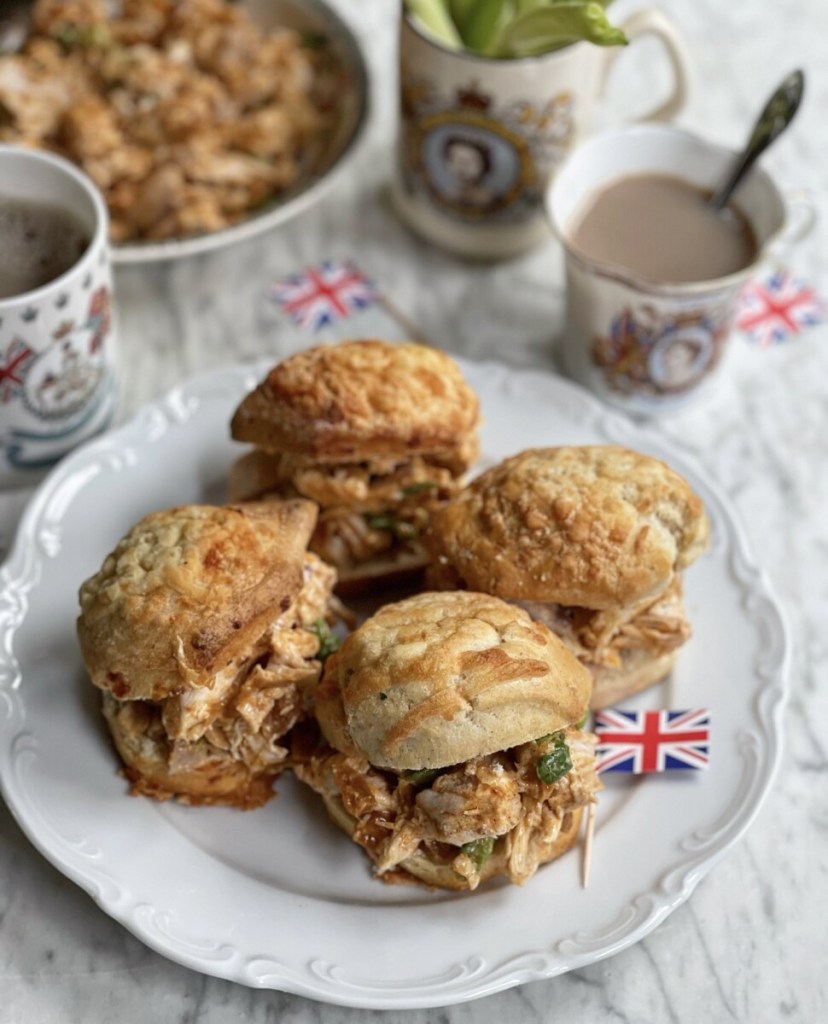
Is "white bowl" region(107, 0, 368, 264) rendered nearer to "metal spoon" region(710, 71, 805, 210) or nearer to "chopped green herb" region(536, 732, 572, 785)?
"metal spoon" region(710, 71, 805, 210)

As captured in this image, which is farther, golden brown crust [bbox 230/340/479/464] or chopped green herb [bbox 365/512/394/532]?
chopped green herb [bbox 365/512/394/532]

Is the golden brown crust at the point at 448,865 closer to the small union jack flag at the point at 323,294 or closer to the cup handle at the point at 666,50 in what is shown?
the small union jack flag at the point at 323,294

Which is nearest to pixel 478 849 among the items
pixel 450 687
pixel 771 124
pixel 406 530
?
pixel 450 687

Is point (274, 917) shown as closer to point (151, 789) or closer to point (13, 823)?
point (151, 789)

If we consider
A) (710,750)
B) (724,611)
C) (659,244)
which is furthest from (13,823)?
(659,244)

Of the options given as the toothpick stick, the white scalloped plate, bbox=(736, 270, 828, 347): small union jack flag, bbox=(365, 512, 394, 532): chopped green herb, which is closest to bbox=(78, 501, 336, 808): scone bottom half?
the white scalloped plate
